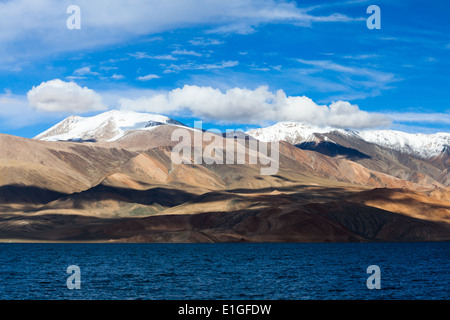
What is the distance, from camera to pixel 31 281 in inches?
3002

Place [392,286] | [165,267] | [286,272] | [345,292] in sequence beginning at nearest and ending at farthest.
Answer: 1. [345,292]
2. [392,286]
3. [286,272]
4. [165,267]

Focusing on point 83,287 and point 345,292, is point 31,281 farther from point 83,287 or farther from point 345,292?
point 345,292

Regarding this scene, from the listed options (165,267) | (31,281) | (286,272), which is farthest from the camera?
(165,267)
